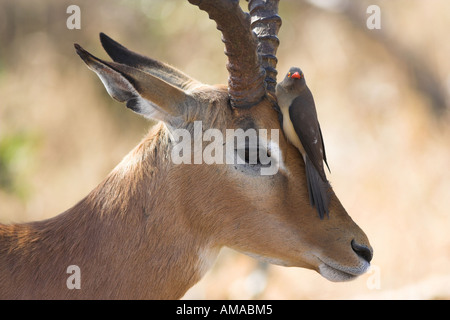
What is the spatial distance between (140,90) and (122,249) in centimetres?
119

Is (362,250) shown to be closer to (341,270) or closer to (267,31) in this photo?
(341,270)

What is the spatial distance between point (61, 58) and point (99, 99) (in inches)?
73.5

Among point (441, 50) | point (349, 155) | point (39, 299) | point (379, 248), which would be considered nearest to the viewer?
point (39, 299)

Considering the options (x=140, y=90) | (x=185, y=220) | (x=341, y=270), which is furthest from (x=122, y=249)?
(x=341, y=270)

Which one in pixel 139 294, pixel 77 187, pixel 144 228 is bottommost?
pixel 139 294

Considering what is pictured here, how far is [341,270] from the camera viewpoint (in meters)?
4.52

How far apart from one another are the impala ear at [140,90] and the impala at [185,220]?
1 centimetres

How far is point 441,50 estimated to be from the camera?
57.4 feet

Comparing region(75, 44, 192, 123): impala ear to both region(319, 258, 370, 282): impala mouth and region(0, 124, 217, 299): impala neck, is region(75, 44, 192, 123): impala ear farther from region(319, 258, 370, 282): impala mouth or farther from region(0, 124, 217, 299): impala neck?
region(319, 258, 370, 282): impala mouth

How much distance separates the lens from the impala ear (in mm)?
4105

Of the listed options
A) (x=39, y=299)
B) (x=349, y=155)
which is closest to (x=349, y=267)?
(x=39, y=299)

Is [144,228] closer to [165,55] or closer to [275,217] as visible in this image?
[275,217]

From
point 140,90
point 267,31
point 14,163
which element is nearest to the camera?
point 140,90

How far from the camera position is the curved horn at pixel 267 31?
5133mm
